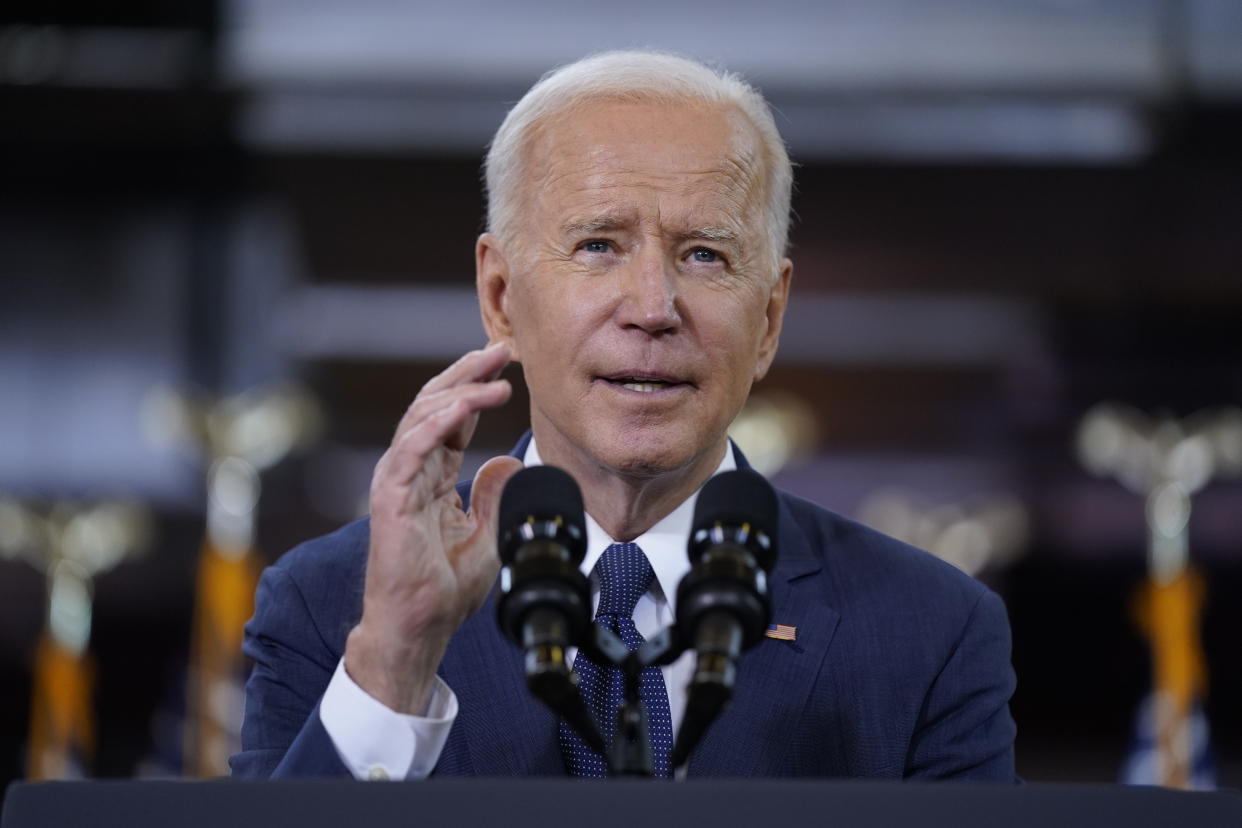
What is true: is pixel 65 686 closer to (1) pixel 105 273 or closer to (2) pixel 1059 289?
(1) pixel 105 273

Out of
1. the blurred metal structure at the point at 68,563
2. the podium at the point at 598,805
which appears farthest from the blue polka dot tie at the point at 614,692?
the blurred metal structure at the point at 68,563

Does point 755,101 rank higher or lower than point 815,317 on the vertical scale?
lower

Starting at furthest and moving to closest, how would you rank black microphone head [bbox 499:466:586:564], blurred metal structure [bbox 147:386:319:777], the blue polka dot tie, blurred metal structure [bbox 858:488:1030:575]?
blurred metal structure [bbox 858:488:1030:575] < blurred metal structure [bbox 147:386:319:777] < the blue polka dot tie < black microphone head [bbox 499:466:586:564]

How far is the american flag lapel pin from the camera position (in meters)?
1.47

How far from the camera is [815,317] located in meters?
6.30

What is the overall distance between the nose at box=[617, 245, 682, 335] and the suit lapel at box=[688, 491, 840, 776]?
33 centimetres

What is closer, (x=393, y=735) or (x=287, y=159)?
(x=393, y=735)

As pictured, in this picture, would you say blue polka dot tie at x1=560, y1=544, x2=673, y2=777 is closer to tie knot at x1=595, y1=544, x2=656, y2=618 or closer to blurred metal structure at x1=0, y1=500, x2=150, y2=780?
tie knot at x1=595, y1=544, x2=656, y2=618

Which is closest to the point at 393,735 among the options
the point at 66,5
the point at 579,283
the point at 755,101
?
the point at 579,283

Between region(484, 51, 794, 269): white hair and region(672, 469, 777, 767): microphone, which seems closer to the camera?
region(672, 469, 777, 767): microphone

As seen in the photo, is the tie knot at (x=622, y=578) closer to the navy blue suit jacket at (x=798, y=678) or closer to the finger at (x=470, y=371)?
the navy blue suit jacket at (x=798, y=678)

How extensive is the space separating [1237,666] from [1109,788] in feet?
19.1

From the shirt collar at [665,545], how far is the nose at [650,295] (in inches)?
7.4

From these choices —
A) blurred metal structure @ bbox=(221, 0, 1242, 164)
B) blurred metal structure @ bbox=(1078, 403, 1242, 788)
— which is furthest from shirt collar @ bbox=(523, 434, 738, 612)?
blurred metal structure @ bbox=(1078, 403, 1242, 788)
